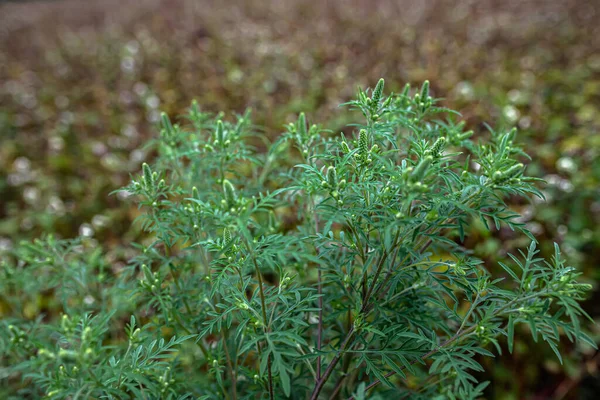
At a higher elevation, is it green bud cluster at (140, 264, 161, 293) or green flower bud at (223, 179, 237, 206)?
green flower bud at (223, 179, 237, 206)

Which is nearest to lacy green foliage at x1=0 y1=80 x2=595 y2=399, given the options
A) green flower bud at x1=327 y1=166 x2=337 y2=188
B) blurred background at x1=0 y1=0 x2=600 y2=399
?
green flower bud at x1=327 y1=166 x2=337 y2=188

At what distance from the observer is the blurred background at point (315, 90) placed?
2.67 m

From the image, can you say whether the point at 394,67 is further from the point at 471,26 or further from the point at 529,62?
the point at 471,26

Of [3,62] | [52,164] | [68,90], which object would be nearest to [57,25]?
[3,62]

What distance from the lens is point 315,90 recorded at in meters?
3.91

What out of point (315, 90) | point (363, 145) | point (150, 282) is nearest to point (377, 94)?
point (363, 145)

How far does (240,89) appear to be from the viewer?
415cm

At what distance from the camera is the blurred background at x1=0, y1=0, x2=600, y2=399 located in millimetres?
2666

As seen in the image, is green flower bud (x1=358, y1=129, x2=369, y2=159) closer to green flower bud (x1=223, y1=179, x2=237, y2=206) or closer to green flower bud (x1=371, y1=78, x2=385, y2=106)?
green flower bud (x1=371, y1=78, x2=385, y2=106)

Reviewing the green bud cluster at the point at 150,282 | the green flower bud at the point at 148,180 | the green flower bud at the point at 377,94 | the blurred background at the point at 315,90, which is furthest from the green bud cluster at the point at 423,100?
the blurred background at the point at 315,90

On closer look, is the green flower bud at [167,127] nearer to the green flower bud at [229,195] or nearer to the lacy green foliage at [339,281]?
the lacy green foliage at [339,281]

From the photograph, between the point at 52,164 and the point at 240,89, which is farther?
the point at 240,89

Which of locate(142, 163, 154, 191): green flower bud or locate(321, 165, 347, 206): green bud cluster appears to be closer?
locate(321, 165, 347, 206): green bud cluster

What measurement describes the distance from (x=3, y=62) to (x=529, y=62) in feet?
20.9
